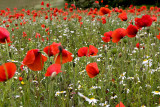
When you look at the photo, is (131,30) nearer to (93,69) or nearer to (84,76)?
(93,69)

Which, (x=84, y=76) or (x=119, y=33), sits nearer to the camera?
(x=119, y=33)

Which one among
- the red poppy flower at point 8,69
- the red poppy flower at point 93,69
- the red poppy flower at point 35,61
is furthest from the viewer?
the red poppy flower at point 93,69

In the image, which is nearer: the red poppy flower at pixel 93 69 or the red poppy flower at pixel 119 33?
the red poppy flower at pixel 93 69

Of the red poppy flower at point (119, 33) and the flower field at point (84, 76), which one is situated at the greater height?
the red poppy flower at point (119, 33)

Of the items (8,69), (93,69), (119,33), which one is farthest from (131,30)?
(8,69)

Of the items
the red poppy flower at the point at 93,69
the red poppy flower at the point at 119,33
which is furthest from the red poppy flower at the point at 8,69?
the red poppy flower at the point at 119,33

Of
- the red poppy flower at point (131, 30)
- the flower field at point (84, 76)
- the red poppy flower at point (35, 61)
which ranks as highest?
the red poppy flower at point (131, 30)

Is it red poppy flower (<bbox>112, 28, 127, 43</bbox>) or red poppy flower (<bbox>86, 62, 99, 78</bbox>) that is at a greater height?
red poppy flower (<bbox>112, 28, 127, 43</bbox>)

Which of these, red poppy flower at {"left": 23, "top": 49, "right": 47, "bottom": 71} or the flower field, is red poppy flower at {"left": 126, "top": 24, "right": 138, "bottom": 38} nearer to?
the flower field

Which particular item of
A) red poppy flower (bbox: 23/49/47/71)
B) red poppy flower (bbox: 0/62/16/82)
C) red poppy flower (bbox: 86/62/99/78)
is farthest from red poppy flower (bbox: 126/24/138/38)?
red poppy flower (bbox: 0/62/16/82)

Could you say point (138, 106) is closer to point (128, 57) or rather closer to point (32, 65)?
point (32, 65)

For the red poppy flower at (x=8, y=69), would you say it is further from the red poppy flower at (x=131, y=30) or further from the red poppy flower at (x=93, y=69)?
the red poppy flower at (x=131, y=30)

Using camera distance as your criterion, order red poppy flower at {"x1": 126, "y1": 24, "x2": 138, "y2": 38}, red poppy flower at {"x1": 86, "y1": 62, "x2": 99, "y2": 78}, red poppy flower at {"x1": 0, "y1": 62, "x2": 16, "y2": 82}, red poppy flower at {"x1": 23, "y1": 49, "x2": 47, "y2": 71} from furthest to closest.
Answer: red poppy flower at {"x1": 126, "y1": 24, "x2": 138, "y2": 38} < red poppy flower at {"x1": 86, "y1": 62, "x2": 99, "y2": 78} < red poppy flower at {"x1": 23, "y1": 49, "x2": 47, "y2": 71} < red poppy flower at {"x1": 0, "y1": 62, "x2": 16, "y2": 82}

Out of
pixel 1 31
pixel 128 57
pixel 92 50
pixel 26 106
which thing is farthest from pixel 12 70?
pixel 128 57
